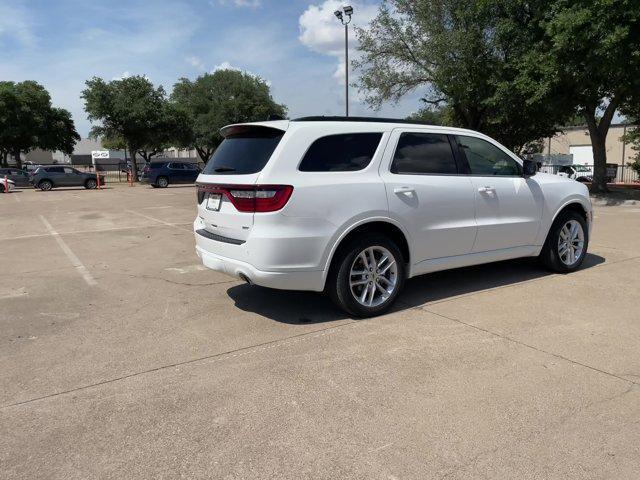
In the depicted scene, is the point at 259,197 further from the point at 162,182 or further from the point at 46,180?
the point at 46,180

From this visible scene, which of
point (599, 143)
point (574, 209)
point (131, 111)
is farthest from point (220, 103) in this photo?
point (574, 209)

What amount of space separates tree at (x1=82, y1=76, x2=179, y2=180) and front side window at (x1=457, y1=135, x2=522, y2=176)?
117 ft

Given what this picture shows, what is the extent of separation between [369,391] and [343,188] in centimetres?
187

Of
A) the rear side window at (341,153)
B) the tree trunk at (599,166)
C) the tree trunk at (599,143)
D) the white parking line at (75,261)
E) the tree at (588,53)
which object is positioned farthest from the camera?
the tree trunk at (599,166)

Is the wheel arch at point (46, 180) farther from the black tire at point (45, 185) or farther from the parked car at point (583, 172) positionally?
the parked car at point (583, 172)

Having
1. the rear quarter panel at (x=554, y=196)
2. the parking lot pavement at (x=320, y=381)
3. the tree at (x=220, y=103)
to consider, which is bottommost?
the parking lot pavement at (x=320, y=381)

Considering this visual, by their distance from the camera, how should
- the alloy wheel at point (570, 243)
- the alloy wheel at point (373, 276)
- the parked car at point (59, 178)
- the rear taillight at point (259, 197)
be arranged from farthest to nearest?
1. the parked car at point (59, 178)
2. the alloy wheel at point (570, 243)
3. the alloy wheel at point (373, 276)
4. the rear taillight at point (259, 197)

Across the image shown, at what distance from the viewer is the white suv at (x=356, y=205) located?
444cm

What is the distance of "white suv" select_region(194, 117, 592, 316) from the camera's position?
4.44 metres

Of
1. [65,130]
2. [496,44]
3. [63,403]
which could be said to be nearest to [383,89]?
[496,44]

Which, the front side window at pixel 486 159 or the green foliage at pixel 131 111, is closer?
the front side window at pixel 486 159

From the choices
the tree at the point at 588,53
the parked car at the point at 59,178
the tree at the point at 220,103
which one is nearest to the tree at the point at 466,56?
the tree at the point at 588,53

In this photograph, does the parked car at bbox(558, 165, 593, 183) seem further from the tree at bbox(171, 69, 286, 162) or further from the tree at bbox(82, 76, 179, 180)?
the tree at bbox(82, 76, 179, 180)

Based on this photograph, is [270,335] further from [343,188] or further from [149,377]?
[343,188]
